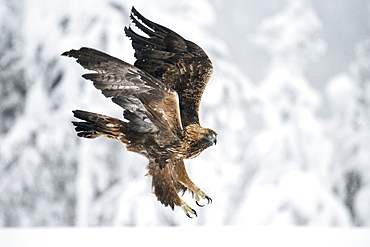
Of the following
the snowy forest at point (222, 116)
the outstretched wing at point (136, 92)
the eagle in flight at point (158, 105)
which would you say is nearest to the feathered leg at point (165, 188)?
the eagle in flight at point (158, 105)

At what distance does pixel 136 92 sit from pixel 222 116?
82.1 inches

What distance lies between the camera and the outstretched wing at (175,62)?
1.36 m

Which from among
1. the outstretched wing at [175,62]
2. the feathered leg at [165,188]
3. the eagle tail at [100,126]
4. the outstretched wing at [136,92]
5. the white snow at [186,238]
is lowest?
the white snow at [186,238]

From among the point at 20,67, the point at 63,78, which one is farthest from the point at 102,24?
the point at 20,67

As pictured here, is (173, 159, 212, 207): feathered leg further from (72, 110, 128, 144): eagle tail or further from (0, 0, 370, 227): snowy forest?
(0, 0, 370, 227): snowy forest

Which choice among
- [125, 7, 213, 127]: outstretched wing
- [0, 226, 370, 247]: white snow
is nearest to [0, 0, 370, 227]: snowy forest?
[0, 226, 370, 247]: white snow

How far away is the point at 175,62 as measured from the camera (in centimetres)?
137

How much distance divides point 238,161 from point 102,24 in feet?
5.28

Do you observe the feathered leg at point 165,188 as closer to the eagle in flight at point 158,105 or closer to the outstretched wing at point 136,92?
the eagle in flight at point 158,105

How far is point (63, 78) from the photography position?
9.63 feet

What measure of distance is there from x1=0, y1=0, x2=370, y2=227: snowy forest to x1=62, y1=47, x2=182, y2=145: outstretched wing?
1.65 metres

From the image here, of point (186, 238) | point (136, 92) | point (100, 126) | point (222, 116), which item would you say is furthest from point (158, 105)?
point (222, 116)

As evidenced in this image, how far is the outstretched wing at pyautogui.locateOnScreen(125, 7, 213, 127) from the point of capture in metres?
1.36

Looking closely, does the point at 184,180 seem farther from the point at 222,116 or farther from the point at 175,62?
the point at 222,116
